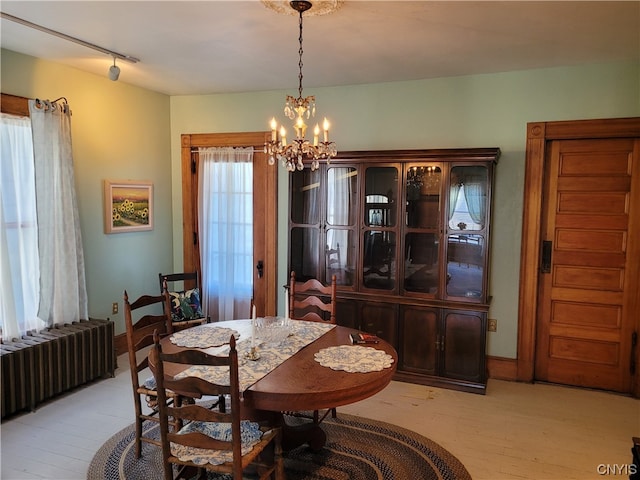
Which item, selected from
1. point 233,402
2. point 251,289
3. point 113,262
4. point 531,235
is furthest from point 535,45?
point 113,262

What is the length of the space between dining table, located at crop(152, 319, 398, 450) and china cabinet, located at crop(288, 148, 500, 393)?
1.07 meters

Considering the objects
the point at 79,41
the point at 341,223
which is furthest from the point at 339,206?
the point at 79,41

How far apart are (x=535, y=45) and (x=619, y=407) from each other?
2769 millimetres

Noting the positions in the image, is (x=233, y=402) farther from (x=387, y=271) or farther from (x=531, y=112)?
(x=531, y=112)

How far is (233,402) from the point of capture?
1.83m

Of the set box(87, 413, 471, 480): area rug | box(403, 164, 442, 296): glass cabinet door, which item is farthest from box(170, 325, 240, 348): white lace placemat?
box(403, 164, 442, 296): glass cabinet door

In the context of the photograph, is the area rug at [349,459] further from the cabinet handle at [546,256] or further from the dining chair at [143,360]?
the cabinet handle at [546,256]

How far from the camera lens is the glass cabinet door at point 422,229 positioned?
12.3ft

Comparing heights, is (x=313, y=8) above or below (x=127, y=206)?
above

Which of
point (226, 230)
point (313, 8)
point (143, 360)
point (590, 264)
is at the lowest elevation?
point (143, 360)

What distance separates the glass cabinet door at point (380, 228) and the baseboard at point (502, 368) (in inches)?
44.4

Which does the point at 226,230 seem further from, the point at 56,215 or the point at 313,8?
the point at 313,8

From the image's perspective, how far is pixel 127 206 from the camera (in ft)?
14.4

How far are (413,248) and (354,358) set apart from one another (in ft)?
5.58
